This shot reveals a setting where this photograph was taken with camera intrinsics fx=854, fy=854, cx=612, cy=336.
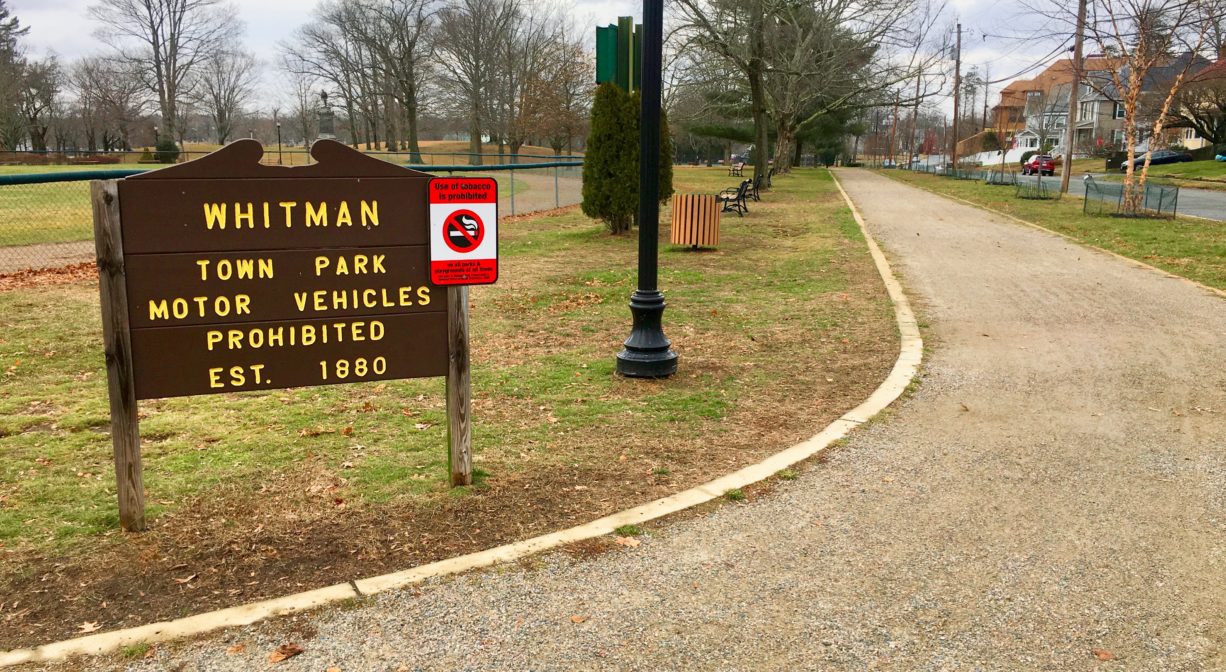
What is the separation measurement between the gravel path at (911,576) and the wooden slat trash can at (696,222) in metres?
7.97

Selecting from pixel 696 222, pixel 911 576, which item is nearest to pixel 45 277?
pixel 696 222

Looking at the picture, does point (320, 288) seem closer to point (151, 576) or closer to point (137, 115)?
point (151, 576)

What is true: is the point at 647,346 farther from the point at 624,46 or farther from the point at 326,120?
the point at 326,120

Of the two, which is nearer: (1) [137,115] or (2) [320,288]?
(2) [320,288]

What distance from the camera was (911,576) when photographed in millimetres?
3291

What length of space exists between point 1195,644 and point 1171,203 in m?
20.0

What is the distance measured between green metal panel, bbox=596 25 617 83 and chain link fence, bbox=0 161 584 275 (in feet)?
5.72

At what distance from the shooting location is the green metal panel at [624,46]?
8188 mm

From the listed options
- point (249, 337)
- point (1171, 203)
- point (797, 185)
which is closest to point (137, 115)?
point (797, 185)

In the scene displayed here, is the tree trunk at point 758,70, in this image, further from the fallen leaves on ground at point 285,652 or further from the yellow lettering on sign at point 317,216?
the fallen leaves on ground at point 285,652

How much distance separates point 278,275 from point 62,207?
2148 centimetres

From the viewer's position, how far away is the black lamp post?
5723 mm

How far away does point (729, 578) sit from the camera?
328cm

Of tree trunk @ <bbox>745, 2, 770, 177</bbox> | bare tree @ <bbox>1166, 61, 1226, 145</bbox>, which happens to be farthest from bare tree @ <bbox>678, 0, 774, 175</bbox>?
bare tree @ <bbox>1166, 61, 1226, 145</bbox>
